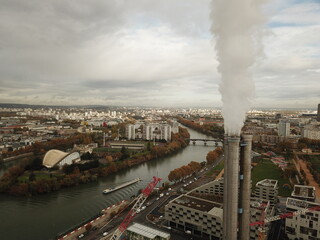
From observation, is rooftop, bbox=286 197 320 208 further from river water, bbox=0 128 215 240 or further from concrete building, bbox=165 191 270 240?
river water, bbox=0 128 215 240

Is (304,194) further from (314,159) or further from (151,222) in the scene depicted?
(314,159)

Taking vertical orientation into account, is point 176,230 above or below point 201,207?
below

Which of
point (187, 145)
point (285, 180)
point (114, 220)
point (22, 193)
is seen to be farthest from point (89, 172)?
point (187, 145)

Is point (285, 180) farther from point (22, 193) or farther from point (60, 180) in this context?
point (22, 193)

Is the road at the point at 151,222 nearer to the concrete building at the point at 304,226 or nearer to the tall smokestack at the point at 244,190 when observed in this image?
the tall smokestack at the point at 244,190

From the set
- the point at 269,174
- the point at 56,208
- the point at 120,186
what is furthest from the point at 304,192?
the point at 56,208

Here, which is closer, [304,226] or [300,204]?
[304,226]
